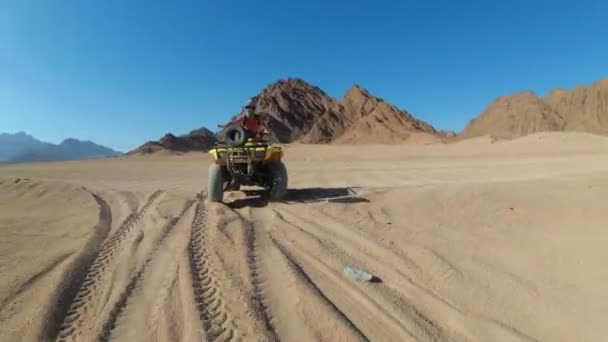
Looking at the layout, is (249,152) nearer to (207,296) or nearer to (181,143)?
(207,296)

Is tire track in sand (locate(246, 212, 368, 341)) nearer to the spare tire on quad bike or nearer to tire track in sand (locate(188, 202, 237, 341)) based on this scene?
tire track in sand (locate(188, 202, 237, 341))

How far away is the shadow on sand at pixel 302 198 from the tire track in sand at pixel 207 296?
2734 millimetres

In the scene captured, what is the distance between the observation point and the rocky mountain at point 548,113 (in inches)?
4116

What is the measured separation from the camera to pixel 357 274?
3.88m

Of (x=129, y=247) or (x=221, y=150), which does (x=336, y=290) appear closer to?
(x=129, y=247)

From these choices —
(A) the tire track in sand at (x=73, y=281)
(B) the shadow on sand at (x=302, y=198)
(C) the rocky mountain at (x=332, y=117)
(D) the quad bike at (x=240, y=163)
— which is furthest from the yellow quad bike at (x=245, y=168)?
(C) the rocky mountain at (x=332, y=117)

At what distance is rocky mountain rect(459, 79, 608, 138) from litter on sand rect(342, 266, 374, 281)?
360ft

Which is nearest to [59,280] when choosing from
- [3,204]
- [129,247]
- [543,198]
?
[129,247]

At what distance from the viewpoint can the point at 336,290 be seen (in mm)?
3557

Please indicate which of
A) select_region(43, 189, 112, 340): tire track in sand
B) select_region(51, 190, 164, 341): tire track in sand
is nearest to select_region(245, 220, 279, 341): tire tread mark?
select_region(51, 190, 164, 341): tire track in sand

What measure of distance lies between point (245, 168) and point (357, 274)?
14.1 feet

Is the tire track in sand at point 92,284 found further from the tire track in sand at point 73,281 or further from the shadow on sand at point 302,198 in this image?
the shadow on sand at point 302,198

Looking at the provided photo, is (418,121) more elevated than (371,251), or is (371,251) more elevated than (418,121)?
(418,121)

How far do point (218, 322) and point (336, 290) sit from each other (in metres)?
1.14
